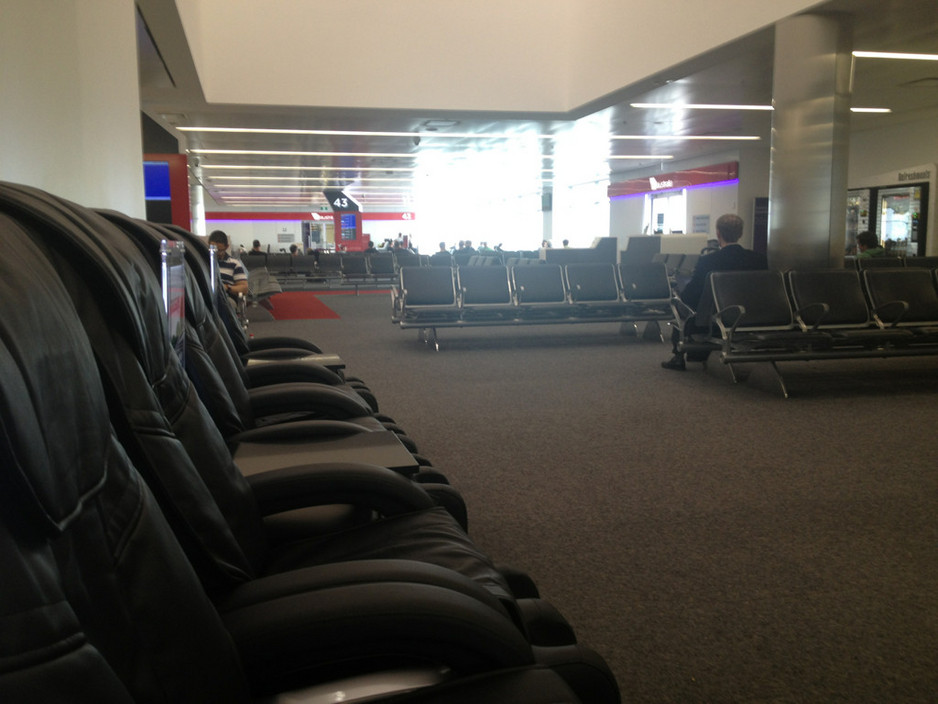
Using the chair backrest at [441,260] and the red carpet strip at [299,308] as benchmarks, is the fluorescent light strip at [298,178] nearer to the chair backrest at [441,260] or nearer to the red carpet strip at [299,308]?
the chair backrest at [441,260]

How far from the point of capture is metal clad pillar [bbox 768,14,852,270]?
6.53 meters

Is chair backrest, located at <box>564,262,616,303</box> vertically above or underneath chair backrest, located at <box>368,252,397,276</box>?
underneath

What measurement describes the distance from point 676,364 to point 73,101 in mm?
4830

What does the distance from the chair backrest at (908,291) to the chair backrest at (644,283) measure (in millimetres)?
2657

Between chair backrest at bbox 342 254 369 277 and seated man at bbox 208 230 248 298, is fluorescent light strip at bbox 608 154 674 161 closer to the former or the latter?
chair backrest at bbox 342 254 369 277

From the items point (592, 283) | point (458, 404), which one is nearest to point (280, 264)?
point (592, 283)

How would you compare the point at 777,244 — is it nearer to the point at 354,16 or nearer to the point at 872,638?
the point at 872,638

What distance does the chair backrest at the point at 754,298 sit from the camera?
5.76m

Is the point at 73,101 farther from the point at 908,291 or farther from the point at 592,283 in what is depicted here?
the point at 908,291

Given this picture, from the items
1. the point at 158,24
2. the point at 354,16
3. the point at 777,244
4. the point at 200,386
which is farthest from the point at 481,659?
the point at 354,16

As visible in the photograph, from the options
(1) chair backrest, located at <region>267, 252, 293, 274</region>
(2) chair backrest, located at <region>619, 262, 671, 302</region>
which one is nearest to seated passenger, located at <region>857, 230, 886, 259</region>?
(2) chair backrest, located at <region>619, 262, 671, 302</region>

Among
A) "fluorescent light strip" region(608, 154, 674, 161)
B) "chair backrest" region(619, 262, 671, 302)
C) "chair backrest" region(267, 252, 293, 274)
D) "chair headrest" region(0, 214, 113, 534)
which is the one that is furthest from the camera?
"fluorescent light strip" region(608, 154, 674, 161)

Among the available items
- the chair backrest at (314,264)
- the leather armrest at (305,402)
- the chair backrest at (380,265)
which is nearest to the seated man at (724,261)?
the leather armrest at (305,402)

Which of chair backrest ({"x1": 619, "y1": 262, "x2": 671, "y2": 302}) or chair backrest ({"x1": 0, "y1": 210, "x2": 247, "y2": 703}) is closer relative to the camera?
chair backrest ({"x1": 0, "y1": 210, "x2": 247, "y2": 703})
